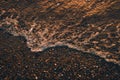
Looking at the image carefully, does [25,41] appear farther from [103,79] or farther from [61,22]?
[103,79]

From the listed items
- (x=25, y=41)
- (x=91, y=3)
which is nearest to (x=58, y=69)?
(x=25, y=41)

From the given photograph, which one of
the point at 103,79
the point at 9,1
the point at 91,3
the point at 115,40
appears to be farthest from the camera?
the point at 9,1

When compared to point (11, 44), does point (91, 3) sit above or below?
above

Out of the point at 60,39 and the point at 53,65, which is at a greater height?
the point at 60,39

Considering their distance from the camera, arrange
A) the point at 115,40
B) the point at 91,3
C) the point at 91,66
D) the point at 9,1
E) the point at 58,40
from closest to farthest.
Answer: the point at 91,66
the point at 115,40
the point at 58,40
the point at 91,3
the point at 9,1

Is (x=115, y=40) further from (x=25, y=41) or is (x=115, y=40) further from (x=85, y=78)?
(x=25, y=41)

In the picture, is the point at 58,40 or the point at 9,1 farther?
the point at 9,1

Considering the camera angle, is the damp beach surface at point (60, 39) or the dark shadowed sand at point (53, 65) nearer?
the dark shadowed sand at point (53, 65)

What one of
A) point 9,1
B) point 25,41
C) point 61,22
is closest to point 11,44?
point 25,41

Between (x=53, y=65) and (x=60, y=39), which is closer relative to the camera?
(x=53, y=65)

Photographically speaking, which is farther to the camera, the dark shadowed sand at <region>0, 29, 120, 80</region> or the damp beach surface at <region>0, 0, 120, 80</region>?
the damp beach surface at <region>0, 0, 120, 80</region>
